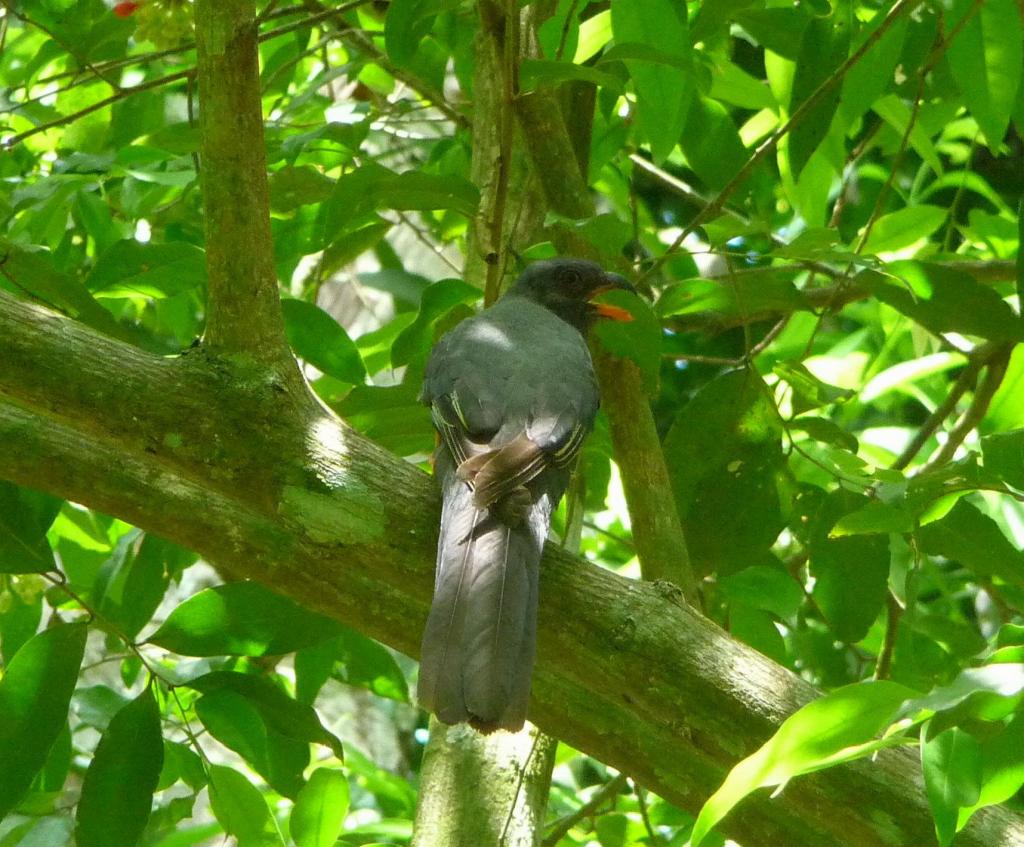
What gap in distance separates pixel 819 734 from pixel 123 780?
1.59 m

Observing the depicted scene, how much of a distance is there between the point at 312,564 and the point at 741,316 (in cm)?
154

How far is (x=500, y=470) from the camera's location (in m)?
2.78

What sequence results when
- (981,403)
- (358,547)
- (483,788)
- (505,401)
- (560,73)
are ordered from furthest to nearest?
(981,403)
(505,401)
(483,788)
(560,73)
(358,547)

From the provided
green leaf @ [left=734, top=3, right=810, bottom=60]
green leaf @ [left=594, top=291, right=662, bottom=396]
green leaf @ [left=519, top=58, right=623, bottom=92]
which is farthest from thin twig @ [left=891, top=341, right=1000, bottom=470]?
green leaf @ [left=519, top=58, right=623, bottom=92]

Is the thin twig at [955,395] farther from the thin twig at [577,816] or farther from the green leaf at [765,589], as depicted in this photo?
the thin twig at [577,816]

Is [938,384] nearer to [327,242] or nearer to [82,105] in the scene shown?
[327,242]

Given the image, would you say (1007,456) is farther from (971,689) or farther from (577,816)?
(577,816)

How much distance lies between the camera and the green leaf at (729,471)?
130 inches

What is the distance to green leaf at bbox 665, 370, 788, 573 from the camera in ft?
10.9

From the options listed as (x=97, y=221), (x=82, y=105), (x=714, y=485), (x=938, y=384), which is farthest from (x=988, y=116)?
(x=82, y=105)

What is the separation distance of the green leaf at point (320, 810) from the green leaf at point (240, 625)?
0.94 ft

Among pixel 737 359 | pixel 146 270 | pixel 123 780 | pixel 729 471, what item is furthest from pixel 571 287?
pixel 123 780

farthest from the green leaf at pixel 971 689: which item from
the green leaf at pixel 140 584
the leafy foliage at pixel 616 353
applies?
the green leaf at pixel 140 584

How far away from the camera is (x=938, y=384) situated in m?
4.59
